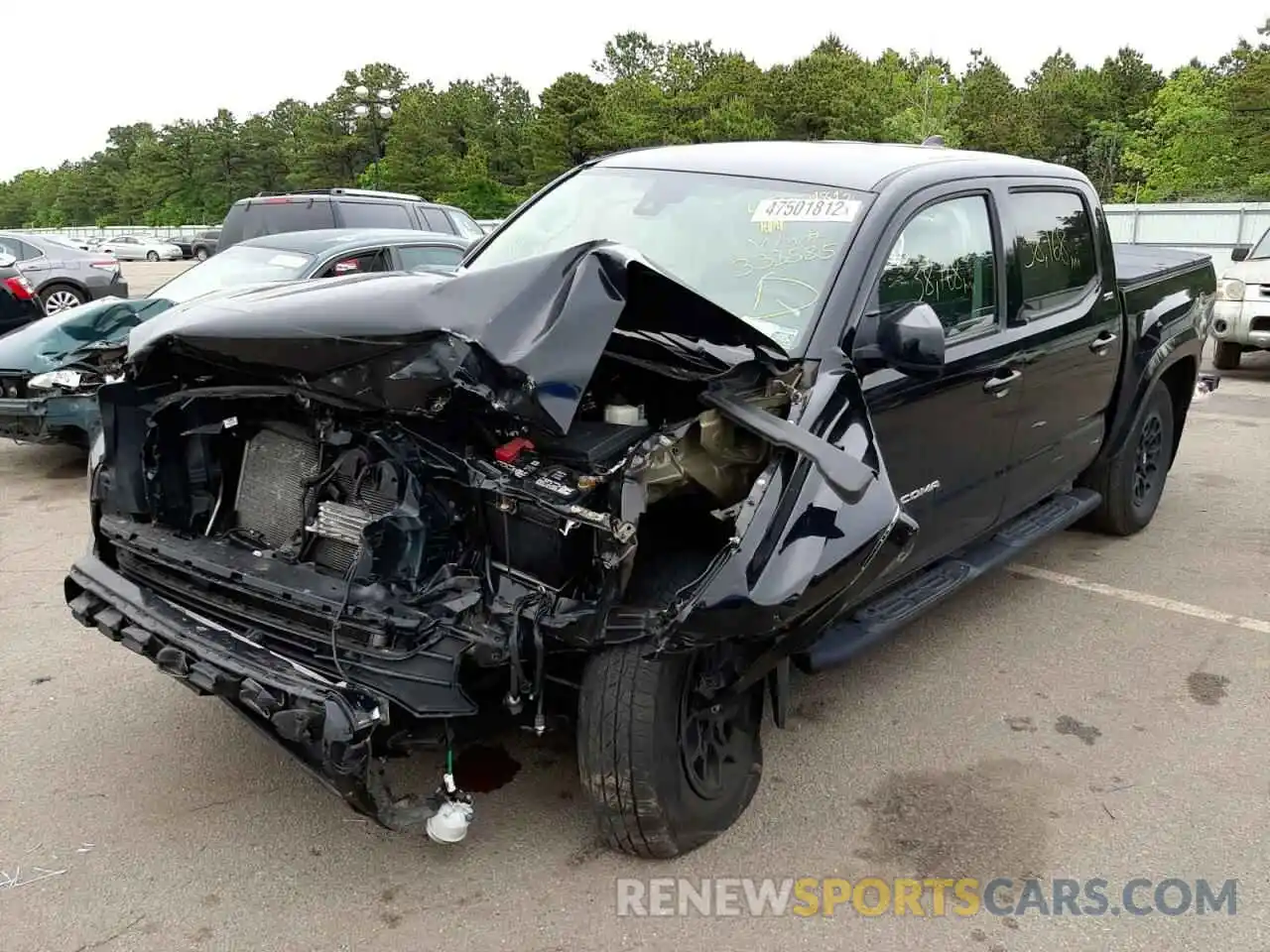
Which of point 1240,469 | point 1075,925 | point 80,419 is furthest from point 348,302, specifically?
point 1240,469

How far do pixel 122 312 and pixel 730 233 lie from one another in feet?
16.8

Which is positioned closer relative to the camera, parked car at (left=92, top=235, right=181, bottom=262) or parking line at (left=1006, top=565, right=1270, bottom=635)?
parking line at (left=1006, top=565, right=1270, bottom=635)

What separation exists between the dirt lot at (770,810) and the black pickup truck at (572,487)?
268mm

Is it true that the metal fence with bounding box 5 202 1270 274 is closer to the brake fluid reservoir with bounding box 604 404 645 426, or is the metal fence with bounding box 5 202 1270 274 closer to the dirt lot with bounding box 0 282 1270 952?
the dirt lot with bounding box 0 282 1270 952

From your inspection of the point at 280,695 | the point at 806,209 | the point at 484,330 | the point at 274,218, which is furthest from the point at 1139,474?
the point at 274,218

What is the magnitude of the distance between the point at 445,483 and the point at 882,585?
1.56 m

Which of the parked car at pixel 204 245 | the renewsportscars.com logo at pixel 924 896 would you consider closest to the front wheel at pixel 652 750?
the renewsportscars.com logo at pixel 924 896

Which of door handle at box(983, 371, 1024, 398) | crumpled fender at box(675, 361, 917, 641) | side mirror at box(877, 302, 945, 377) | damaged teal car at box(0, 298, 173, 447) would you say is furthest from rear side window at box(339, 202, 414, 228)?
Result: crumpled fender at box(675, 361, 917, 641)

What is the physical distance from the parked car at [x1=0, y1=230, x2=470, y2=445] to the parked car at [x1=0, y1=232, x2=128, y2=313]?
933cm

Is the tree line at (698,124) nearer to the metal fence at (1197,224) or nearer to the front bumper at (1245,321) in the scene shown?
the metal fence at (1197,224)

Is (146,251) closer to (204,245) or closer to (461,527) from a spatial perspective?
(204,245)

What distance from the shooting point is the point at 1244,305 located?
10.5 m

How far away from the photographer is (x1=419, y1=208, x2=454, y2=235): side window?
1099cm

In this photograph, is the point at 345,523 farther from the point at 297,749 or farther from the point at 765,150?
the point at 765,150
